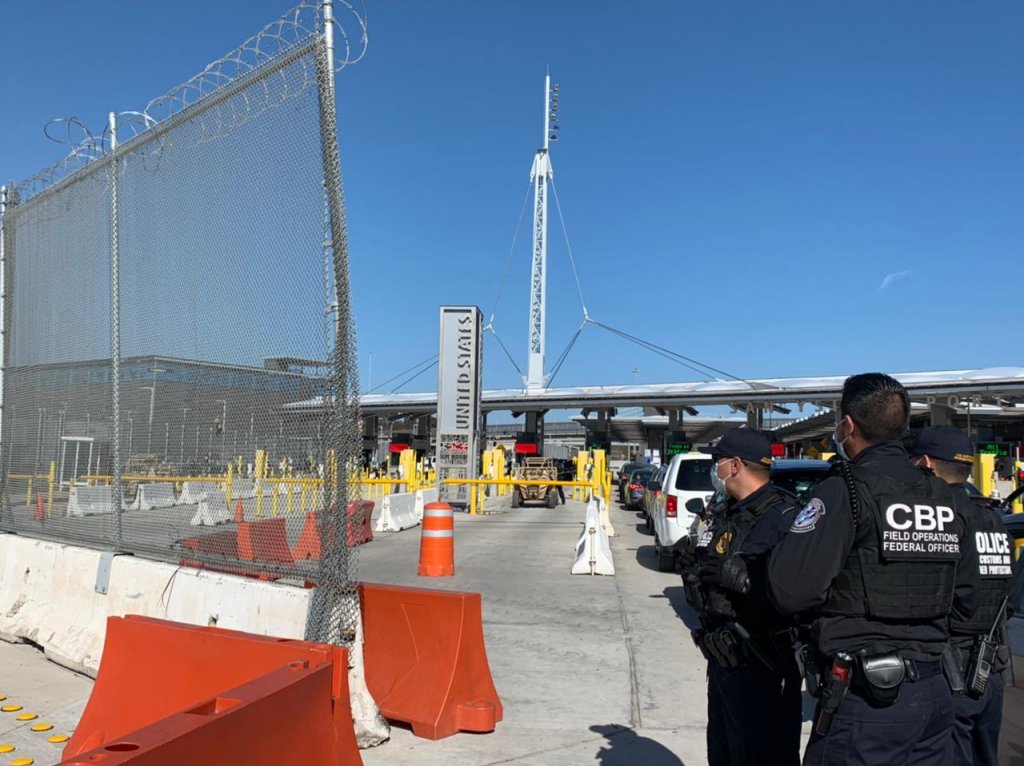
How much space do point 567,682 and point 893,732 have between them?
4166 mm

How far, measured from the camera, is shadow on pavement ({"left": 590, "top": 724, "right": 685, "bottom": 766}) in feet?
15.9

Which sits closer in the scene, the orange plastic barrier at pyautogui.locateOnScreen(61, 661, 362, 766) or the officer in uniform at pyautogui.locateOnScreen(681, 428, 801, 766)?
the orange plastic barrier at pyautogui.locateOnScreen(61, 661, 362, 766)

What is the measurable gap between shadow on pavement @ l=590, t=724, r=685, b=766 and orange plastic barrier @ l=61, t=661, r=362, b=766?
1652mm

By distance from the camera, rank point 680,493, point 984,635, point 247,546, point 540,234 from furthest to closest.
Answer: point 540,234
point 680,493
point 247,546
point 984,635

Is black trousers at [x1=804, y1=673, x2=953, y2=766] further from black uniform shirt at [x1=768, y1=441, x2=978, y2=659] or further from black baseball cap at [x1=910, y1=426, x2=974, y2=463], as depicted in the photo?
black baseball cap at [x1=910, y1=426, x2=974, y2=463]

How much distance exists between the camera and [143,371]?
6.84m

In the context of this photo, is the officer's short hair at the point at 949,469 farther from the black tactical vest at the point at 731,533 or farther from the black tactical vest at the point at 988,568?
the black tactical vest at the point at 731,533

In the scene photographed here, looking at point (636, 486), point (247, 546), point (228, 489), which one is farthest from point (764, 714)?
point (636, 486)

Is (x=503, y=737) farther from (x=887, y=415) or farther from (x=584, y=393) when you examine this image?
(x=584, y=393)

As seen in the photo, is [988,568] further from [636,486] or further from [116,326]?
[636,486]

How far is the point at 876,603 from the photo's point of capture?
252 centimetres

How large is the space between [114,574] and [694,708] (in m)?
4.39

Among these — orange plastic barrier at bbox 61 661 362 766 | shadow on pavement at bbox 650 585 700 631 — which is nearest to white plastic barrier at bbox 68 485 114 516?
orange plastic barrier at bbox 61 661 362 766

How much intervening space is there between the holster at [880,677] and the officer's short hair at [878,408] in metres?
0.68
